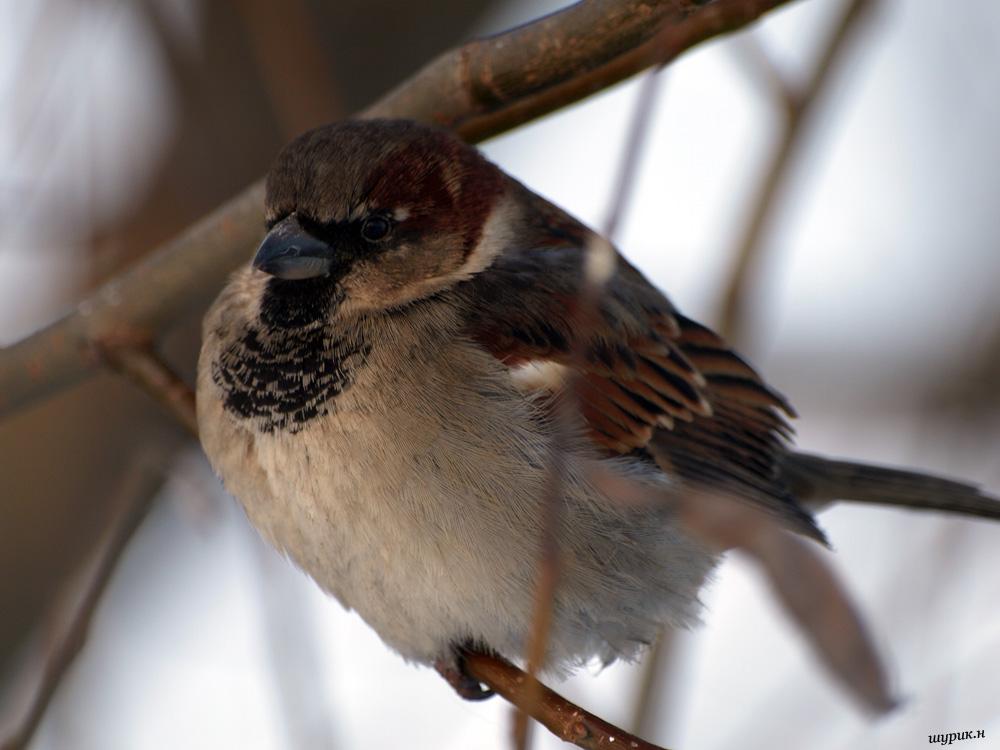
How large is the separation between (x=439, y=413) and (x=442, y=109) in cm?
73

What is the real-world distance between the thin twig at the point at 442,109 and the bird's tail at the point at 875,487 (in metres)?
1.33

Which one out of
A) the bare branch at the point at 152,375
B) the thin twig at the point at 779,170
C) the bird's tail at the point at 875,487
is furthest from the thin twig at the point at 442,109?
the bird's tail at the point at 875,487

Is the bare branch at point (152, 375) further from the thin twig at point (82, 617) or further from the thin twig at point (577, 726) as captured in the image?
the thin twig at point (577, 726)

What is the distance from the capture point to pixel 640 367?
8.37ft

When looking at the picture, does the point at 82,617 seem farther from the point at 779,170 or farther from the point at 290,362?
the point at 779,170

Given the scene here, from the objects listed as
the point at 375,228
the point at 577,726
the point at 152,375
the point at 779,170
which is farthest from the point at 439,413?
the point at 779,170

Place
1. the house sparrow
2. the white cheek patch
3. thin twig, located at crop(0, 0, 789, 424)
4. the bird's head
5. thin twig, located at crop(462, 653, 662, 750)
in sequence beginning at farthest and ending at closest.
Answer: the white cheek patch < the bird's head < the house sparrow < thin twig, located at crop(0, 0, 789, 424) < thin twig, located at crop(462, 653, 662, 750)

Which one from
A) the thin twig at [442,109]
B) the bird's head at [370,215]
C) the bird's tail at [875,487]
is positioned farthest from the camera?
the bird's tail at [875,487]

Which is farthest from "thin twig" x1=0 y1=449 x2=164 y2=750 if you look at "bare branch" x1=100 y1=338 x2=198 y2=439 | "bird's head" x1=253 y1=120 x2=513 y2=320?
"bird's head" x1=253 y1=120 x2=513 y2=320

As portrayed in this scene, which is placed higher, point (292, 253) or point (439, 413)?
point (292, 253)

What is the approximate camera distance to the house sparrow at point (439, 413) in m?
2.12

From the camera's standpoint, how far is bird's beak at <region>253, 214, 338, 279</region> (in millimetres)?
2180

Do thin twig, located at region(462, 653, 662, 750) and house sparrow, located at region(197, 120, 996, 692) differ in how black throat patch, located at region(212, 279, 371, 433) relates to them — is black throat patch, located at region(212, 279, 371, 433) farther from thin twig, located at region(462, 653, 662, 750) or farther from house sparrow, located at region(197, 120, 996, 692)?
thin twig, located at region(462, 653, 662, 750)

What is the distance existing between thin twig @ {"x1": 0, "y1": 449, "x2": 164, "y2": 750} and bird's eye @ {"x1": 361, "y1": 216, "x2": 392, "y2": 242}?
0.80 meters
